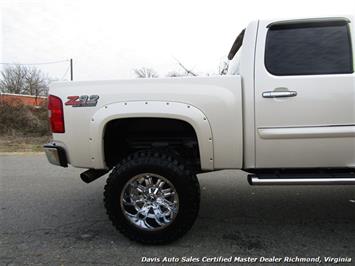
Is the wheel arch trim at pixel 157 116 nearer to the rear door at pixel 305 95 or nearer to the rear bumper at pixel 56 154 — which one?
the rear bumper at pixel 56 154

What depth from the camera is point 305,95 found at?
299 centimetres

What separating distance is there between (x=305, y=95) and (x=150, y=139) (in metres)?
1.68

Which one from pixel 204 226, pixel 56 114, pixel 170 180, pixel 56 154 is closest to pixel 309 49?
pixel 170 180

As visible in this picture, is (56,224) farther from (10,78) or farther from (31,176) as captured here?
(10,78)

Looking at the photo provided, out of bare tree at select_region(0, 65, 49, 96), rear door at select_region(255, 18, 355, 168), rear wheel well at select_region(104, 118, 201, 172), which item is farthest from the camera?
bare tree at select_region(0, 65, 49, 96)

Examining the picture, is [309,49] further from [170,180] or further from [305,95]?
[170,180]

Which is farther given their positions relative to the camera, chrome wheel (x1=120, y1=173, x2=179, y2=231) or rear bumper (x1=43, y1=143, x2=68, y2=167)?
rear bumper (x1=43, y1=143, x2=68, y2=167)

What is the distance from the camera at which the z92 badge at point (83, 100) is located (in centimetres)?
320

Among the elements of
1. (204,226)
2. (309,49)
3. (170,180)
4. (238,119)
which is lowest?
(204,226)

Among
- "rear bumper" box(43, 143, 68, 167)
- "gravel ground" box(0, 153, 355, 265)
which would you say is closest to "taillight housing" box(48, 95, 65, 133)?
"rear bumper" box(43, 143, 68, 167)

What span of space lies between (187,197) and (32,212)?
2.27 meters

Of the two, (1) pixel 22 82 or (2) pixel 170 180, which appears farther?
(1) pixel 22 82

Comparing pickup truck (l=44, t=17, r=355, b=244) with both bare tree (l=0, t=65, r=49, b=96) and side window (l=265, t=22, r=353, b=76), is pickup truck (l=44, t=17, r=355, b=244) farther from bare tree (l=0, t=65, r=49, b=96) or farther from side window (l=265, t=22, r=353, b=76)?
bare tree (l=0, t=65, r=49, b=96)

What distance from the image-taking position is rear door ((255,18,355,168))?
2.98 metres
